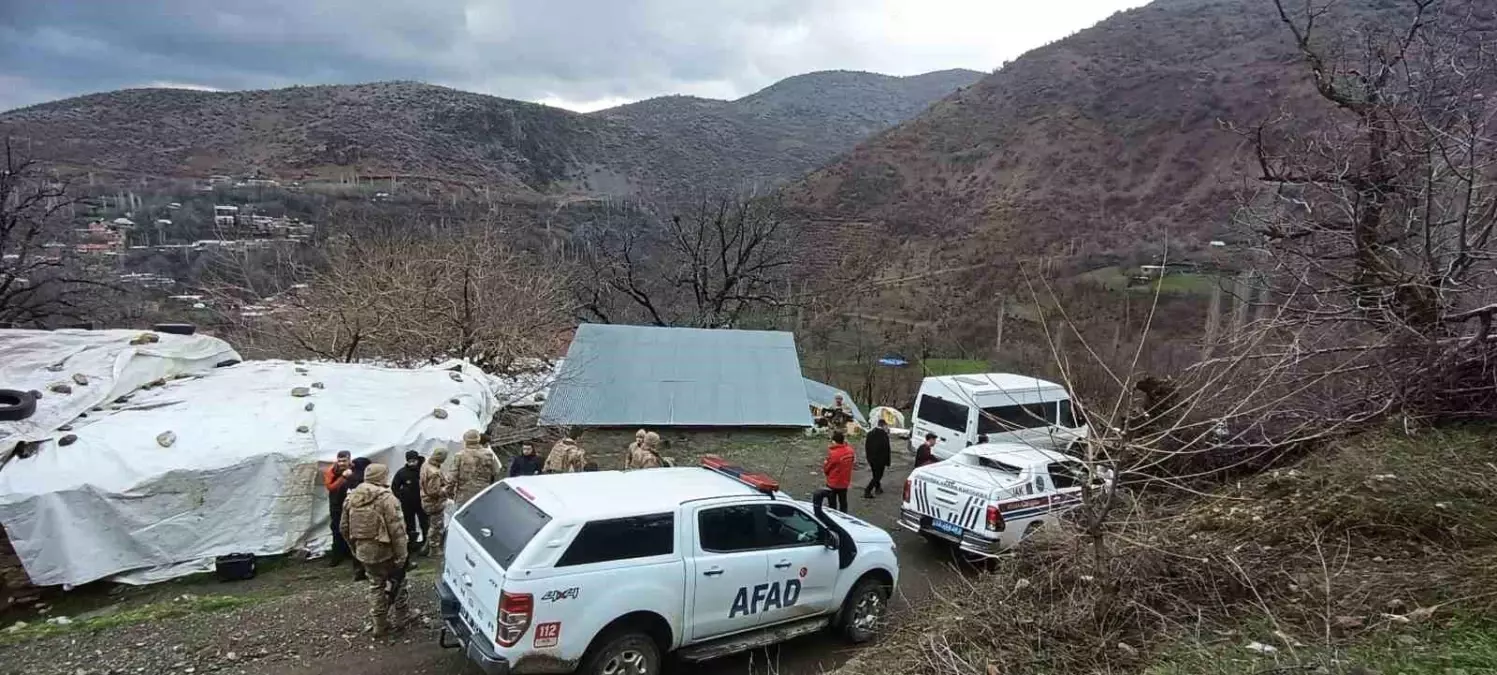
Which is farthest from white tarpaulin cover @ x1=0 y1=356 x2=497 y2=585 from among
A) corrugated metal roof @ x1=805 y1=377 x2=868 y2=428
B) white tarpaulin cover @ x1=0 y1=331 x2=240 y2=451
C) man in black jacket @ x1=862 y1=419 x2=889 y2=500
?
corrugated metal roof @ x1=805 y1=377 x2=868 y2=428

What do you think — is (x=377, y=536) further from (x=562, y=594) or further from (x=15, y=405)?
(x=15, y=405)

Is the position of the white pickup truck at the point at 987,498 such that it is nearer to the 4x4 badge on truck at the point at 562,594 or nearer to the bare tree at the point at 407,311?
the 4x4 badge on truck at the point at 562,594

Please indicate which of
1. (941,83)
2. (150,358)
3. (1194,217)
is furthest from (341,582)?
(941,83)

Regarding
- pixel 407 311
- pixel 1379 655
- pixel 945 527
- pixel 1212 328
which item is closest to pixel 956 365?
pixel 1212 328

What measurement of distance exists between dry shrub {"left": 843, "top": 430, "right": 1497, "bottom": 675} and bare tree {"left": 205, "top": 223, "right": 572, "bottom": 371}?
15.1 meters

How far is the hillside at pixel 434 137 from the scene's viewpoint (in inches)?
2237

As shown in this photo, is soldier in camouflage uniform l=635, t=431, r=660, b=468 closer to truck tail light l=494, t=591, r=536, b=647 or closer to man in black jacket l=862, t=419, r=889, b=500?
man in black jacket l=862, t=419, r=889, b=500

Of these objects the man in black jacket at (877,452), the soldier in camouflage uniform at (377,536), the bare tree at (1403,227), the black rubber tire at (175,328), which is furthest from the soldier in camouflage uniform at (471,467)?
the bare tree at (1403,227)

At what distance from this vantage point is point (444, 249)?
21109 millimetres

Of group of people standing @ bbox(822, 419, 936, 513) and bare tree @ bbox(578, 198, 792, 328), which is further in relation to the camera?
Answer: bare tree @ bbox(578, 198, 792, 328)

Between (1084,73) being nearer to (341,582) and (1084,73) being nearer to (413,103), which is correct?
(413,103)

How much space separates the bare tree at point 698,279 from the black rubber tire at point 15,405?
1981 cm

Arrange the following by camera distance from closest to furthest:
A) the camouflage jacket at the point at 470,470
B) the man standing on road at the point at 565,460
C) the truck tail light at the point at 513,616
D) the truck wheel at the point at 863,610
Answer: the truck tail light at the point at 513,616 → the truck wheel at the point at 863,610 → the camouflage jacket at the point at 470,470 → the man standing on road at the point at 565,460

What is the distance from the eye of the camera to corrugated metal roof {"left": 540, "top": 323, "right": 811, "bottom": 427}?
673 inches
